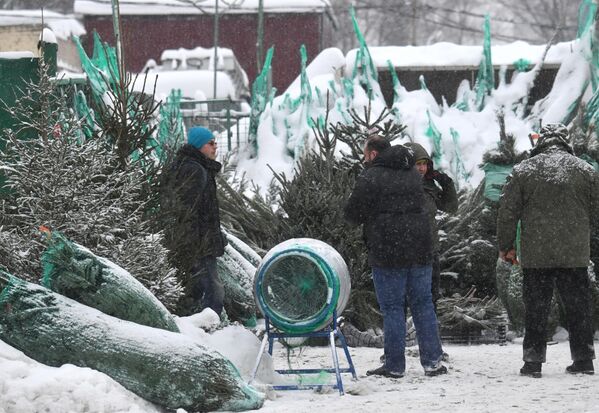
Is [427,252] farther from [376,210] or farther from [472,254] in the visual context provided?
[472,254]

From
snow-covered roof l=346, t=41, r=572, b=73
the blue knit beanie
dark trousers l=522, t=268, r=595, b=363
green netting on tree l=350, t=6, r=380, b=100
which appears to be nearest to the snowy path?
dark trousers l=522, t=268, r=595, b=363

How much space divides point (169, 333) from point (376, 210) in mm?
2000

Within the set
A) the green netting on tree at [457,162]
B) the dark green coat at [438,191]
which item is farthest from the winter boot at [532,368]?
the green netting on tree at [457,162]

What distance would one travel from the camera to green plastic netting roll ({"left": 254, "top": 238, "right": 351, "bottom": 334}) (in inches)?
311

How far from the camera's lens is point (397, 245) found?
27.2ft

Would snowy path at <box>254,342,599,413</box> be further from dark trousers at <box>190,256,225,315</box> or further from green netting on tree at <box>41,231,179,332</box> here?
green netting on tree at <box>41,231,179,332</box>

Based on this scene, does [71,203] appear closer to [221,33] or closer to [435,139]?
[435,139]

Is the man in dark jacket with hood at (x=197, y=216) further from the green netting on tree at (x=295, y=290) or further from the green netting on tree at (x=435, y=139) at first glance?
the green netting on tree at (x=435, y=139)

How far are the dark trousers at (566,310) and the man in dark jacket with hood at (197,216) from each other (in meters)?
2.39

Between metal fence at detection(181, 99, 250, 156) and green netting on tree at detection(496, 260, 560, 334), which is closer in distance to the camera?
green netting on tree at detection(496, 260, 560, 334)

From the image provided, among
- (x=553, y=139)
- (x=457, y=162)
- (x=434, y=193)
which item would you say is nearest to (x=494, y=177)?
(x=434, y=193)

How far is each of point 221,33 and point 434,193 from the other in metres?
34.3

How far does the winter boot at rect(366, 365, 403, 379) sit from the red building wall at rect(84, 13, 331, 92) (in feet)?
111

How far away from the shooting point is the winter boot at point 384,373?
8.37 m
